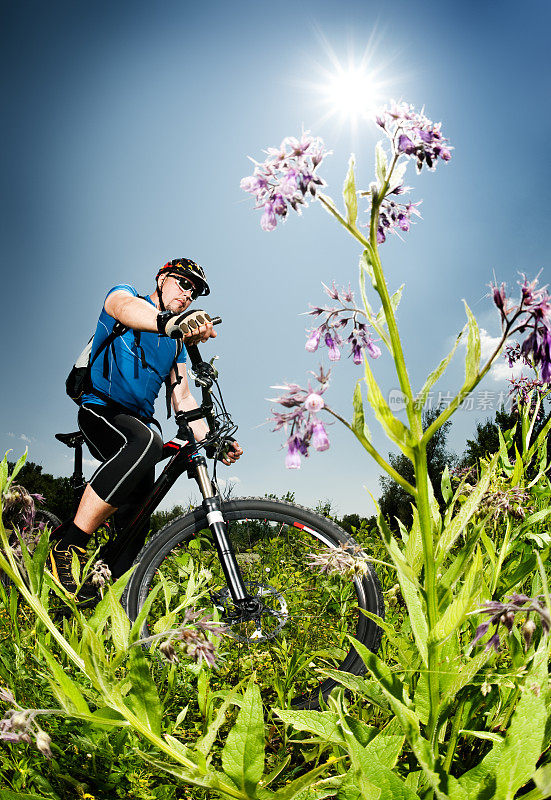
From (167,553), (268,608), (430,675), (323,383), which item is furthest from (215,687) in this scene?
(323,383)

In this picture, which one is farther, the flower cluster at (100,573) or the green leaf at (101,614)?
the flower cluster at (100,573)

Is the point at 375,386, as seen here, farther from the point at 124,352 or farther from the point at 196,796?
the point at 124,352

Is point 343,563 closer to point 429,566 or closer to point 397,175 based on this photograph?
point 429,566

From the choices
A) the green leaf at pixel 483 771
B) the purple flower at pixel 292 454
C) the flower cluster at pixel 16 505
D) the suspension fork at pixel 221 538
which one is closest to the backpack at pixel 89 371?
the suspension fork at pixel 221 538

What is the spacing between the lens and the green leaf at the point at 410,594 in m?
1.08

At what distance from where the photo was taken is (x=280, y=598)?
2730 mm

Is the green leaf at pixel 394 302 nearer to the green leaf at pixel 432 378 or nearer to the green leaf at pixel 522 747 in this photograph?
the green leaf at pixel 432 378

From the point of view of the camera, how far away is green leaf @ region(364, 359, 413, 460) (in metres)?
1.02

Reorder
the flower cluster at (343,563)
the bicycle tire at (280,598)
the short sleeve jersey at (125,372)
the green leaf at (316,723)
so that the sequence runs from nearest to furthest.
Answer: the green leaf at (316,723), the flower cluster at (343,563), the bicycle tire at (280,598), the short sleeve jersey at (125,372)

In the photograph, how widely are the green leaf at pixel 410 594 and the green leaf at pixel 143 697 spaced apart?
609mm

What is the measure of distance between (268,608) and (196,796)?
3.93 ft

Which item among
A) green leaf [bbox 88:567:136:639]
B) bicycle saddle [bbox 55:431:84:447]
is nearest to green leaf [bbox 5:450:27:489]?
green leaf [bbox 88:567:136:639]

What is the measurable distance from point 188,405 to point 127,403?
1.78 ft

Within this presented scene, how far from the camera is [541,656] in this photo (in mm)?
1182
